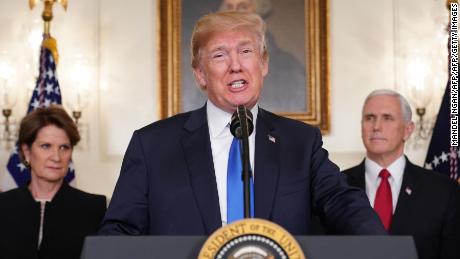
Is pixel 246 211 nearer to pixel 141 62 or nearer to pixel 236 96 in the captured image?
pixel 236 96

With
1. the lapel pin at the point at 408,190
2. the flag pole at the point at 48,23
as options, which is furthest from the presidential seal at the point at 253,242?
the flag pole at the point at 48,23

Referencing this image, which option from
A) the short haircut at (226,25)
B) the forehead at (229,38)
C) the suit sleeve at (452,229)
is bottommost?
the suit sleeve at (452,229)

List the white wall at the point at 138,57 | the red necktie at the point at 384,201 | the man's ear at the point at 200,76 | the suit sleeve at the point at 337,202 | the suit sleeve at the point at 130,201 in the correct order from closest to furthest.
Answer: the suit sleeve at the point at 337,202 < the suit sleeve at the point at 130,201 < the man's ear at the point at 200,76 < the red necktie at the point at 384,201 < the white wall at the point at 138,57

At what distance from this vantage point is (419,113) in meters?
5.99

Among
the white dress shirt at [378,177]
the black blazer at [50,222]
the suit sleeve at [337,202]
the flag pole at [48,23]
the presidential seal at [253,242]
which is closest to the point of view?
the presidential seal at [253,242]

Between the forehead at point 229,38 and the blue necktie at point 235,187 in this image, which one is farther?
the forehead at point 229,38

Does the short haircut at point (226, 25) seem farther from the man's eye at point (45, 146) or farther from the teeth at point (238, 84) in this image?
the man's eye at point (45, 146)

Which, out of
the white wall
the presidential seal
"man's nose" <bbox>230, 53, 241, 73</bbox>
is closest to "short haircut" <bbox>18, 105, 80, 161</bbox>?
the white wall

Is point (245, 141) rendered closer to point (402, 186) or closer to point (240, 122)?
point (240, 122)

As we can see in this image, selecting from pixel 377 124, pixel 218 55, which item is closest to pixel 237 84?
pixel 218 55

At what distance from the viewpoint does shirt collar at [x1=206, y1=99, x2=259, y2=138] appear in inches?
Answer: 104

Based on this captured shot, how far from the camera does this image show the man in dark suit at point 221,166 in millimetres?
2348

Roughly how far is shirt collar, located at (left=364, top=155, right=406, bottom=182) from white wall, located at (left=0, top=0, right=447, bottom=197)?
65.2 inches

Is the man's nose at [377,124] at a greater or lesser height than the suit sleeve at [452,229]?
greater
